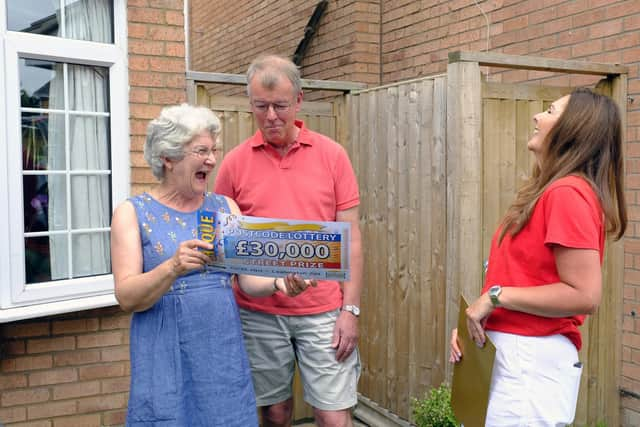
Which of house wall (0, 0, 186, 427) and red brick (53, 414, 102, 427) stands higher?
house wall (0, 0, 186, 427)

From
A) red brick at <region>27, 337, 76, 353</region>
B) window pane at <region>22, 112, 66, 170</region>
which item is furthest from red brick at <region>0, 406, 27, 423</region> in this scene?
window pane at <region>22, 112, 66, 170</region>

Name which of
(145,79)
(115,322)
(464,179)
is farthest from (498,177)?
(115,322)

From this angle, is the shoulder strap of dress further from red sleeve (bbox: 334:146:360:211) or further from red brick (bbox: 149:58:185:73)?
red brick (bbox: 149:58:185:73)

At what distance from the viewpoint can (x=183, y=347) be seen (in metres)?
2.17

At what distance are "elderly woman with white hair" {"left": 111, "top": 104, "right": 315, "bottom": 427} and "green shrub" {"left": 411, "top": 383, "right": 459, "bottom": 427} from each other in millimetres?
1459

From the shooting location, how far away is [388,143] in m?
4.10

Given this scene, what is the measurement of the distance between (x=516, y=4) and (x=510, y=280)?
118 inches

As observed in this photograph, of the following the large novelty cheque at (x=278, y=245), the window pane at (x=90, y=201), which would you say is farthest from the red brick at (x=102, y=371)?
the large novelty cheque at (x=278, y=245)

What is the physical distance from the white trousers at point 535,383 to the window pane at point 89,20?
2937 mm

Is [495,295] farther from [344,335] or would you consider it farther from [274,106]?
[274,106]

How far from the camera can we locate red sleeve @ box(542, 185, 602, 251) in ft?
6.18

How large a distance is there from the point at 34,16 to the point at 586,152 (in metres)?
2.99

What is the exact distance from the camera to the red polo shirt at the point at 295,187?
2.54 metres

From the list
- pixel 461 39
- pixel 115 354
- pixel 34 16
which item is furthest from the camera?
pixel 461 39
